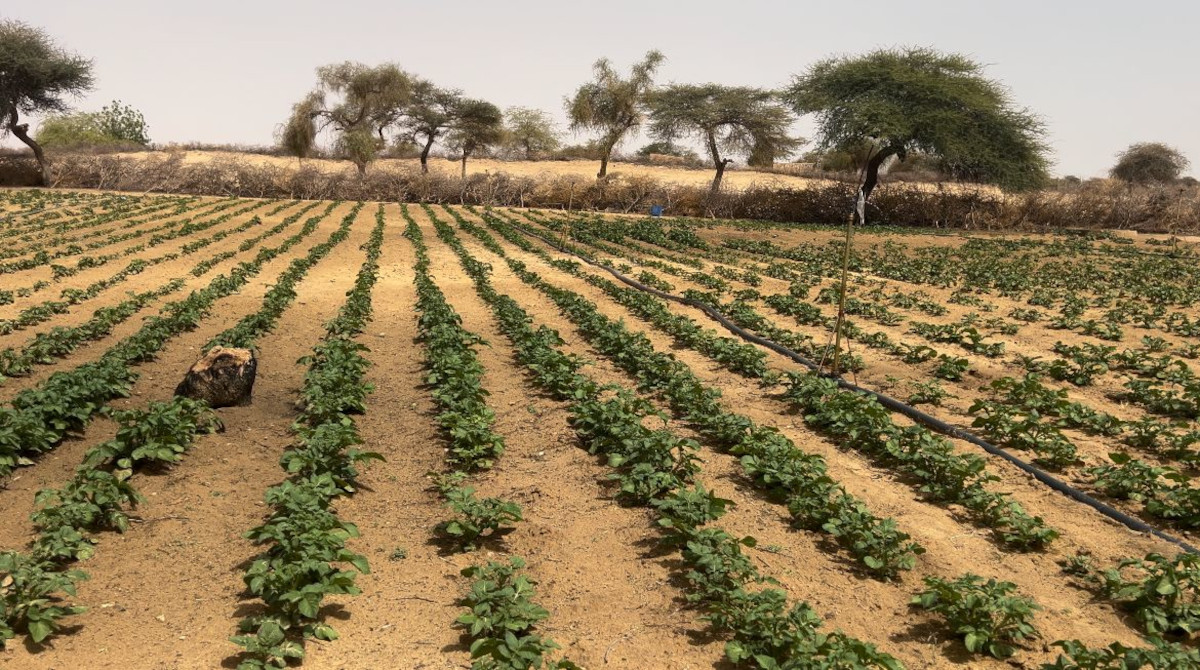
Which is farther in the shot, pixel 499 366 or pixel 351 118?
pixel 351 118

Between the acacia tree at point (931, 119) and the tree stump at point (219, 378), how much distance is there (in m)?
31.4

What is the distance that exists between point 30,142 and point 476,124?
90.5ft

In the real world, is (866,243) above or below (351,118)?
below

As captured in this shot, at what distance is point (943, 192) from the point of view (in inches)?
1517

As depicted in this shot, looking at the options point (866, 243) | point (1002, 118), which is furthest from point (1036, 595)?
point (1002, 118)

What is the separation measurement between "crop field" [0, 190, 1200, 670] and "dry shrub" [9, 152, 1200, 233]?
26.3 metres

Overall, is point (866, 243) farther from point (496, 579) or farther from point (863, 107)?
point (496, 579)

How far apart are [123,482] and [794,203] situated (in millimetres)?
36891

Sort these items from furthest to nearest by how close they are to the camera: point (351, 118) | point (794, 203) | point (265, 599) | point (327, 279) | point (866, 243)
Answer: point (351, 118) < point (794, 203) < point (866, 243) < point (327, 279) < point (265, 599)

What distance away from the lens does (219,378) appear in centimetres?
797

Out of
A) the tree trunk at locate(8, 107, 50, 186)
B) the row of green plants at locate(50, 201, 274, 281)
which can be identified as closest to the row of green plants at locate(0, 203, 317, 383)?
the row of green plants at locate(50, 201, 274, 281)

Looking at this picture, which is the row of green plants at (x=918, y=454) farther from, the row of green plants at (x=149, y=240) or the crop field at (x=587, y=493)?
the row of green plants at (x=149, y=240)

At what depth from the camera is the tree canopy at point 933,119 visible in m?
37.1

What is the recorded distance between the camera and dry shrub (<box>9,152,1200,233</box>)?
37844mm
